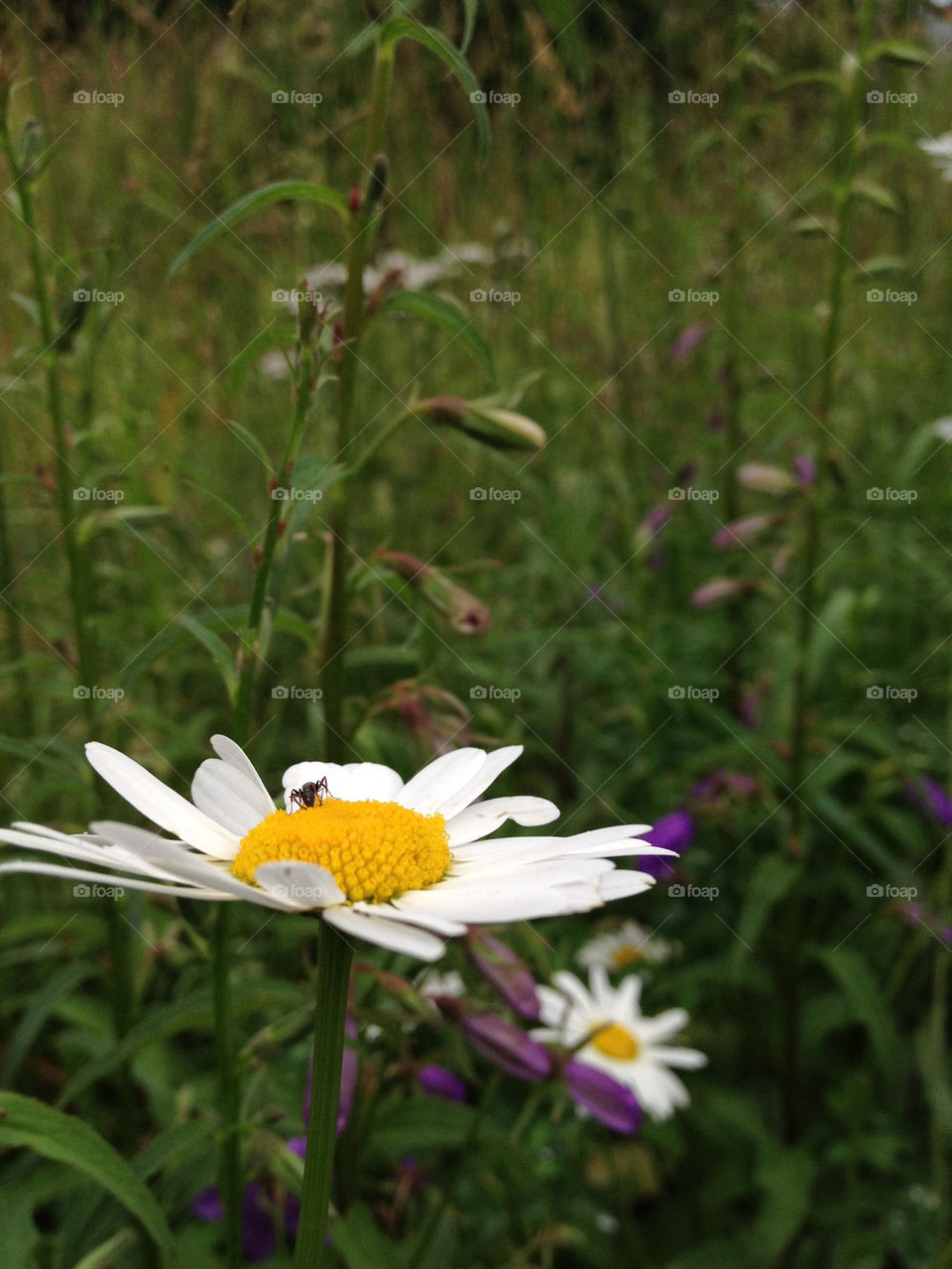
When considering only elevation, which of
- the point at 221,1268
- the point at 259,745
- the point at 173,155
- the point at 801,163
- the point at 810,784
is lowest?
the point at 221,1268

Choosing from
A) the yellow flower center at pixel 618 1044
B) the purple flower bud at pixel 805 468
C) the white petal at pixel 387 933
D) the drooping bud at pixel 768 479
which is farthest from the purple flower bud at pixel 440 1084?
the purple flower bud at pixel 805 468

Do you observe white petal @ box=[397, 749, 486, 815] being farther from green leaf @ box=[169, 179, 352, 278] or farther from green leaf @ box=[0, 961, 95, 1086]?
green leaf @ box=[0, 961, 95, 1086]

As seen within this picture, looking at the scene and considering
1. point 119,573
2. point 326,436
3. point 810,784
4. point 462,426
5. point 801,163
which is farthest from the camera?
point 801,163

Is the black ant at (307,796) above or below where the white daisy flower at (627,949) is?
above

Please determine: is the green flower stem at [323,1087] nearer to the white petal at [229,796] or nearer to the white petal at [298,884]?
the white petal at [298,884]

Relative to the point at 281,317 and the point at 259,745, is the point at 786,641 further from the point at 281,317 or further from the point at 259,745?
the point at 281,317

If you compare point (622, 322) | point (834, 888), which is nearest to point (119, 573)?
point (834, 888)
